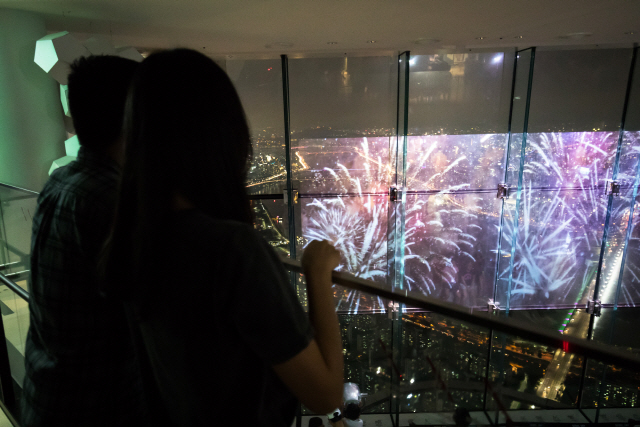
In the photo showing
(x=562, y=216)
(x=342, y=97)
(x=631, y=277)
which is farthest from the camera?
(x=631, y=277)

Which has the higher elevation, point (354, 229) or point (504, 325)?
point (504, 325)

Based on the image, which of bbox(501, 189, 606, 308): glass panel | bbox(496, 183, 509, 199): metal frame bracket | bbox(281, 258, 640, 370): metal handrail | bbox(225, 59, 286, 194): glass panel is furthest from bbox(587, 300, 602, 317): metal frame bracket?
bbox(281, 258, 640, 370): metal handrail

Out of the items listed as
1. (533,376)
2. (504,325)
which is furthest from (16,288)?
(533,376)

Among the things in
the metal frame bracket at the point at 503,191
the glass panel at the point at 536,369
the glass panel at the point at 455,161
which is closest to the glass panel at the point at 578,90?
the glass panel at the point at 455,161

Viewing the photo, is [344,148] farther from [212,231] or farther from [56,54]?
[212,231]

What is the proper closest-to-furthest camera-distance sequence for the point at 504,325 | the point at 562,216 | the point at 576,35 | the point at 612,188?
the point at 504,325 → the point at 576,35 → the point at 612,188 → the point at 562,216

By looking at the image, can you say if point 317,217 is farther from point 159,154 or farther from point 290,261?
point 159,154

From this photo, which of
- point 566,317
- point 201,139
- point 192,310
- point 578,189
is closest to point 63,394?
point 192,310
